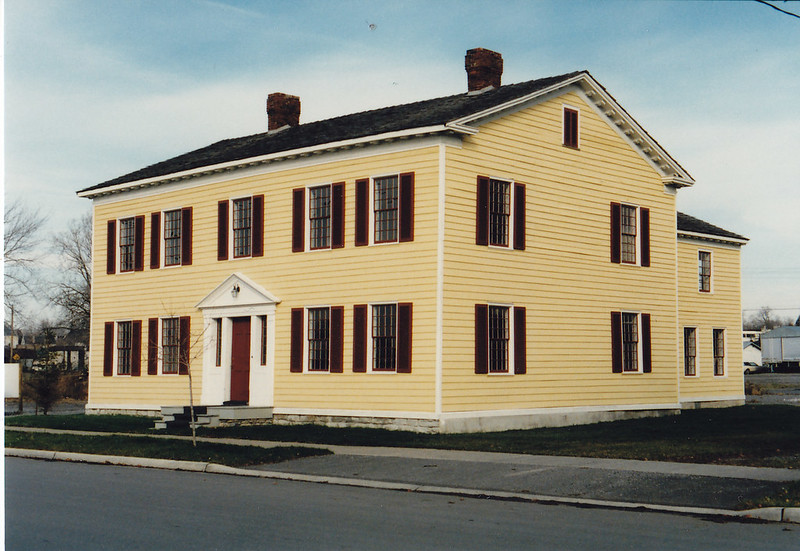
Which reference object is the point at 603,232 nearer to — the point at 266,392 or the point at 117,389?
the point at 266,392

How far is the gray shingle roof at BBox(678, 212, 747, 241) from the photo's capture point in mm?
33594

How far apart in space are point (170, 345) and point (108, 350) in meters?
2.99

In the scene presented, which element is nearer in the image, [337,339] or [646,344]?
[337,339]

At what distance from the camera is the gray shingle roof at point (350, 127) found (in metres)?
24.4

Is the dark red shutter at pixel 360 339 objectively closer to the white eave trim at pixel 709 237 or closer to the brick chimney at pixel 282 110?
the brick chimney at pixel 282 110

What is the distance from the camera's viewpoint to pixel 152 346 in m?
29.9

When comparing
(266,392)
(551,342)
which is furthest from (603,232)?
(266,392)

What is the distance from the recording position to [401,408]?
23.3 metres

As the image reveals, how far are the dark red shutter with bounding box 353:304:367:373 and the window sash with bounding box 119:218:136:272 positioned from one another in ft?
31.9

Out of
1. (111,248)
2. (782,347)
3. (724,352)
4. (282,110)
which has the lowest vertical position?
(724,352)

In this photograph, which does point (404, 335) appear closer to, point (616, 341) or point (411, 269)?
point (411, 269)

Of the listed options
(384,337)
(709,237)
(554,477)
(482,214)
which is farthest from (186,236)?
(709,237)

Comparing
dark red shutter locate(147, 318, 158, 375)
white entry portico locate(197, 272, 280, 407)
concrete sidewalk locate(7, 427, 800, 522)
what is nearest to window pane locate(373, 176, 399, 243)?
white entry portico locate(197, 272, 280, 407)

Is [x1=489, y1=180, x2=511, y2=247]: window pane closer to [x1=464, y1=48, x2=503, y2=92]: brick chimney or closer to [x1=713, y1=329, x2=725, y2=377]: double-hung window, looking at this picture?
[x1=464, y1=48, x2=503, y2=92]: brick chimney
